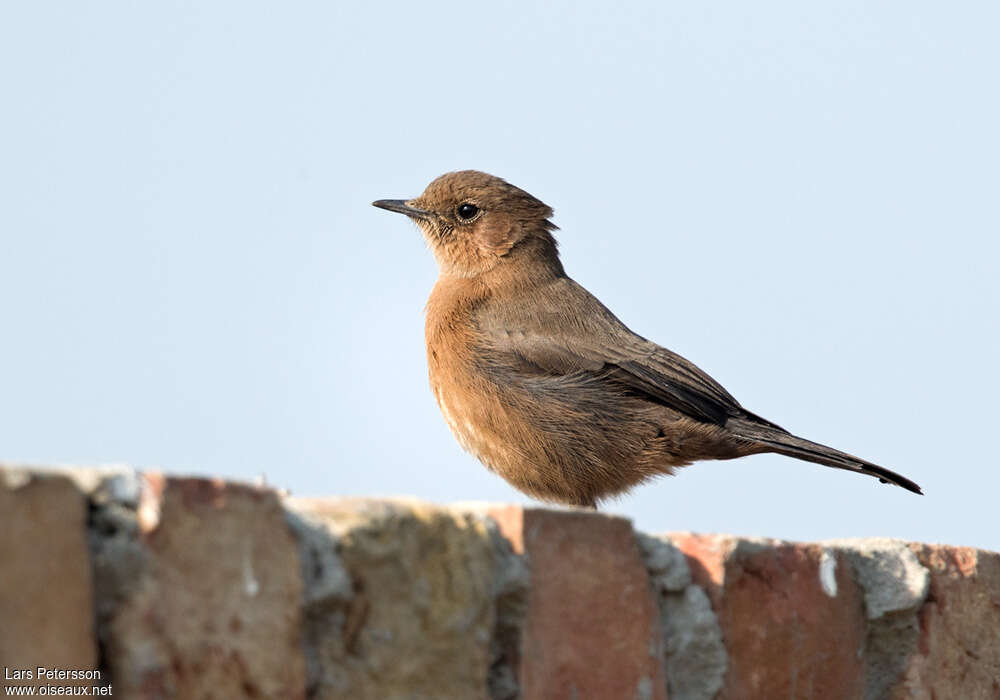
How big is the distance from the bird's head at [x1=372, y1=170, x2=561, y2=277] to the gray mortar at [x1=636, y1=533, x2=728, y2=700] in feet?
10.4

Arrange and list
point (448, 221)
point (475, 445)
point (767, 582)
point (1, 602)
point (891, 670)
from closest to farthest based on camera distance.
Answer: point (1, 602), point (767, 582), point (891, 670), point (475, 445), point (448, 221)

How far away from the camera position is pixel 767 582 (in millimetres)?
3018

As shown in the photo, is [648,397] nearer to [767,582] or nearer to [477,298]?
[477,298]

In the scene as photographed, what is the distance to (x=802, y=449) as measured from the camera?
5098 mm

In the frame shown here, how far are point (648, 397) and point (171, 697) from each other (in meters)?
3.58

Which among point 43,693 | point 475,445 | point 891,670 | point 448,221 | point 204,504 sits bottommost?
point 891,670

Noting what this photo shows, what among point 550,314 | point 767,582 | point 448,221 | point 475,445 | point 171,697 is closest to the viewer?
point 171,697

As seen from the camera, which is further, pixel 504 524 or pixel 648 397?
pixel 648 397

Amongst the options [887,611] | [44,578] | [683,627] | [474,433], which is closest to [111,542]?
[44,578]

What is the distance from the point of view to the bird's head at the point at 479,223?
19.6 feet

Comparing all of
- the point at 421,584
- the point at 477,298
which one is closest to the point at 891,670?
the point at 421,584

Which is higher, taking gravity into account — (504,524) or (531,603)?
(504,524)

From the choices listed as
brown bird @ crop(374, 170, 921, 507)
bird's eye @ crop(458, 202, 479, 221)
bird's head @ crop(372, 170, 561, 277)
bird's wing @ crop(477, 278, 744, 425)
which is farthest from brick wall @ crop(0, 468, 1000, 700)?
bird's eye @ crop(458, 202, 479, 221)

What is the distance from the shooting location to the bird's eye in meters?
6.15
